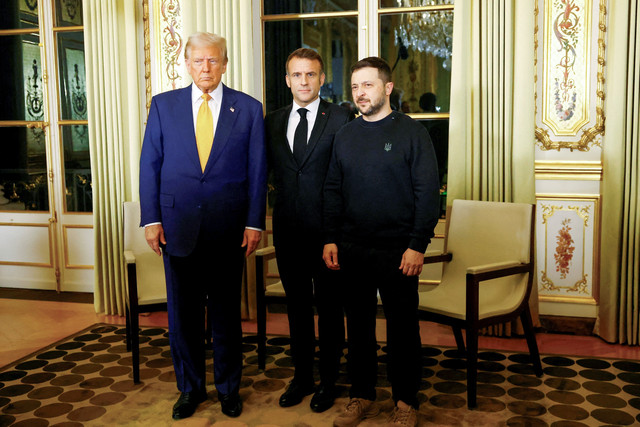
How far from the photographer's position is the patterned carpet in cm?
250

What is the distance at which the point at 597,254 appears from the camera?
3.57 meters

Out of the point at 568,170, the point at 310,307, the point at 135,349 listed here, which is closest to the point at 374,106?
the point at 310,307

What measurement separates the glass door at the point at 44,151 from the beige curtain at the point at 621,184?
141 inches

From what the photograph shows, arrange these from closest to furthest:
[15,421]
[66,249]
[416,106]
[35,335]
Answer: [15,421] → [35,335] → [416,106] → [66,249]

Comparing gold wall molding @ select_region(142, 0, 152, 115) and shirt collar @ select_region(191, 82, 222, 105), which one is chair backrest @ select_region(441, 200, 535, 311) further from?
gold wall molding @ select_region(142, 0, 152, 115)

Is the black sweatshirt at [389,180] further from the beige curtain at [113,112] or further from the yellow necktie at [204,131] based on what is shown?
the beige curtain at [113,112]

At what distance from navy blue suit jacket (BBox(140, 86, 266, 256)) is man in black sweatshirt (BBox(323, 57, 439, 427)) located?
1.25ft

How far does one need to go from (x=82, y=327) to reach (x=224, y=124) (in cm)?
208

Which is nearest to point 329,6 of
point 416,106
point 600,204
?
point 416,106

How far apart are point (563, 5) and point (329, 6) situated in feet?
4.79

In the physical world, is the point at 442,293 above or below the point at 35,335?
above

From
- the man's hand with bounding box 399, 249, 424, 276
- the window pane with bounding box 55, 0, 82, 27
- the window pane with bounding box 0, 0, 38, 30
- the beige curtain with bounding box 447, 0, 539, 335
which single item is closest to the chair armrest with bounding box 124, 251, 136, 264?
the man's hand with bounding box 399, 249, 424, 276

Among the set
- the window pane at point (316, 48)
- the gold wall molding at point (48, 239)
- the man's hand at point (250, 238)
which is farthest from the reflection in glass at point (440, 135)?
the gold wall molding at point (48, 239)

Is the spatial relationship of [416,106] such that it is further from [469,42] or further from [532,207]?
[532,207]
